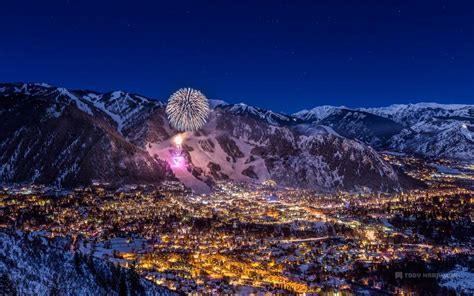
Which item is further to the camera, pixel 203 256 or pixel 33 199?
pixel 33 199

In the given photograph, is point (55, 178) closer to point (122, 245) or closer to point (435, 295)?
point (122, 245)

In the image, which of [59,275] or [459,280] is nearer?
[59,275]

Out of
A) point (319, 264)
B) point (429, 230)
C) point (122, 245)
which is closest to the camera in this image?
point (319, 264)

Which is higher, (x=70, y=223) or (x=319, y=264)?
(x=70, y=223)

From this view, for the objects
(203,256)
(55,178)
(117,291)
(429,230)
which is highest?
(55,178)

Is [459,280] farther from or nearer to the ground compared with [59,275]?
farther from the ground

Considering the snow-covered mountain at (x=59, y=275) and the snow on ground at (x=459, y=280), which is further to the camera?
the snow on ground at (x=459, y=280)

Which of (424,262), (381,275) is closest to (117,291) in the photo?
(381,275)

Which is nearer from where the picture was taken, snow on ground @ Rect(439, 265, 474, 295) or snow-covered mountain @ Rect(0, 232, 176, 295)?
snow-covered mountain @ Rect(0, 232, 176, 295)

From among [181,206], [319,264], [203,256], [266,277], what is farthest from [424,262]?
[181,206]

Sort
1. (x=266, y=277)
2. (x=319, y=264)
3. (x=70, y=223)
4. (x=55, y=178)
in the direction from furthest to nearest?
(x=55, y=178) → (x=70, y=223) → (x=319, y=264) → (x=266, y=277)
